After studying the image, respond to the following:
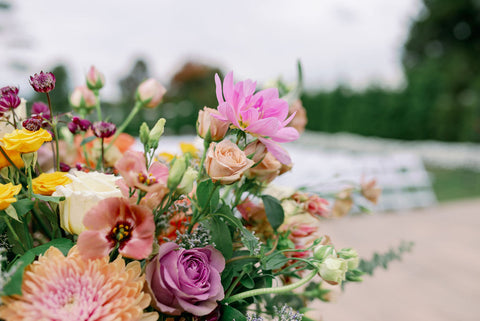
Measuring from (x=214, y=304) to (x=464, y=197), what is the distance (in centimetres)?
621

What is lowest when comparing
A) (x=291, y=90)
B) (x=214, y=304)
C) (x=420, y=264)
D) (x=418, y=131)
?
(x=418, y=131)

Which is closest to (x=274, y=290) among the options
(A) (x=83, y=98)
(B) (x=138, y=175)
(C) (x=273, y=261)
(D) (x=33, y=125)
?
(C) (x=273, y=261)

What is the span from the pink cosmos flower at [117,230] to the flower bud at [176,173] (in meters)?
0.03

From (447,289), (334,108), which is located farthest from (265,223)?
(334,108)

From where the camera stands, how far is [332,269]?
0.38 meters

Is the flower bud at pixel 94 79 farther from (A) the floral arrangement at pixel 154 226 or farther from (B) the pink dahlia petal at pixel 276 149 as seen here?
(B) the pink dahlia petal at pixel 276 149

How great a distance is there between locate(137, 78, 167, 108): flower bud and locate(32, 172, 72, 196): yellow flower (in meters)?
0.22

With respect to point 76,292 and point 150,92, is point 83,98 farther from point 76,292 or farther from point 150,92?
point 76,292

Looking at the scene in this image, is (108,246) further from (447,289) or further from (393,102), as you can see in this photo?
(393,102)

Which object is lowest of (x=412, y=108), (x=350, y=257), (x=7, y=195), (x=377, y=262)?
(x=412, y=108)

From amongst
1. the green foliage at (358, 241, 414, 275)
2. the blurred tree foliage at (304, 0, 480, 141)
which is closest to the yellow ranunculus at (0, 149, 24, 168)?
the green foliage at (358, 241, 414, 275)

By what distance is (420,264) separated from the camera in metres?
3.34

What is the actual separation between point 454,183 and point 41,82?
24.5ft

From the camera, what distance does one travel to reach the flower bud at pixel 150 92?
59 centimetres
